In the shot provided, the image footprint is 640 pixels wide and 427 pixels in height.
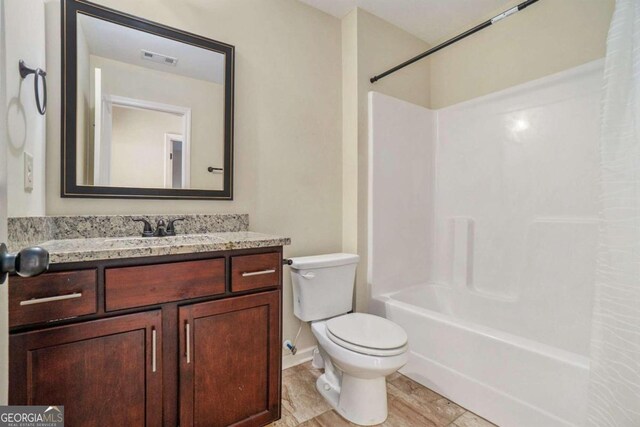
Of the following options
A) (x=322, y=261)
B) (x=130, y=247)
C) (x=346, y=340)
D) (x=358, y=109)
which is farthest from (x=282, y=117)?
(x=346, y=340)

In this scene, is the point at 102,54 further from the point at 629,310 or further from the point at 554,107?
the point at 554,107

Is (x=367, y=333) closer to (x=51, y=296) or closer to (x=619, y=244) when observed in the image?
(x=619, y=244)

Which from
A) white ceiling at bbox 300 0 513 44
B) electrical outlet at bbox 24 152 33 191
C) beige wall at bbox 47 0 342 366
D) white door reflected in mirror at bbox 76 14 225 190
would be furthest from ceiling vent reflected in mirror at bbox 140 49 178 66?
white ceiling at bbox 300 0 513 44

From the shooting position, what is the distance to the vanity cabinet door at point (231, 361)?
1150 millimetres

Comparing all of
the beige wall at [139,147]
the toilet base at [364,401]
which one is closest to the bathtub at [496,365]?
the toilet base at [364,401]

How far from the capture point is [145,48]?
1495mm

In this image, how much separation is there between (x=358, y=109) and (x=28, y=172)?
5.81ft

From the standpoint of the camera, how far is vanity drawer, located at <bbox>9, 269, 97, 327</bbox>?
87 centimetres

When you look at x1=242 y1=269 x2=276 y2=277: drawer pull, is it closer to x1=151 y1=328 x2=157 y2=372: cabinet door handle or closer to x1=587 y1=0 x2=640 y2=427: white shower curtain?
x1=151 y1=328 x2=157 y2=372: cabinet door handle

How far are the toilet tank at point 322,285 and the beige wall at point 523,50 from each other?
5.41 ft

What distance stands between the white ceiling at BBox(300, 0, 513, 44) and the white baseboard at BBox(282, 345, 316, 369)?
2.36 m

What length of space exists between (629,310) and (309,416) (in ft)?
4.65

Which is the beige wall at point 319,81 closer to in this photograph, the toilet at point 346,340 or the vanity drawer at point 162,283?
the toilet at point 346,340

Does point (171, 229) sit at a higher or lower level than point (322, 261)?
higher
